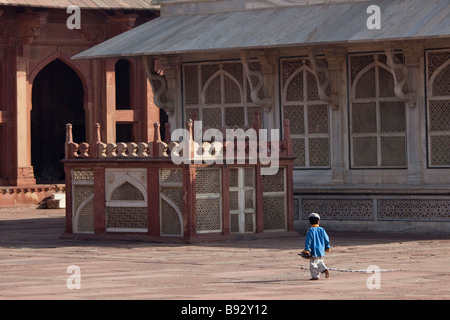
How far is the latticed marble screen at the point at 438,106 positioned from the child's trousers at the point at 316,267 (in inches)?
260

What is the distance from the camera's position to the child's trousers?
38.0 feet

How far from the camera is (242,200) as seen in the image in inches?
662

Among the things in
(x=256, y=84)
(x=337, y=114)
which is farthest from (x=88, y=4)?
(x=337, y=114)

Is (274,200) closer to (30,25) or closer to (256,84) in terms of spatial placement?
(256,84)

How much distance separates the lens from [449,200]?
57.2 ft

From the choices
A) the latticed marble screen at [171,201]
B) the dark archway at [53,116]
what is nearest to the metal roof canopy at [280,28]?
the latticed marble screen at [171,201]

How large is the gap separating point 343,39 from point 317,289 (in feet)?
23.3

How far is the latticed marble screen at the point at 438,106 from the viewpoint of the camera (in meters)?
17.7

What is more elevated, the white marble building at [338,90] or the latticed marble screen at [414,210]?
the white marble building at [338,90]

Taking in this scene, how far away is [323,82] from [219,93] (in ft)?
7.32

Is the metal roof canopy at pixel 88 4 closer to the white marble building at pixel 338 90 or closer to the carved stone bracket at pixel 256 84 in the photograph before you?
the white marble building at pixel 338 90

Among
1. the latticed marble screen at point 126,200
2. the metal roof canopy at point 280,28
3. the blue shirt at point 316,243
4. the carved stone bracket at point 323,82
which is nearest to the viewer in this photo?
the blue shirt at point 316,243
